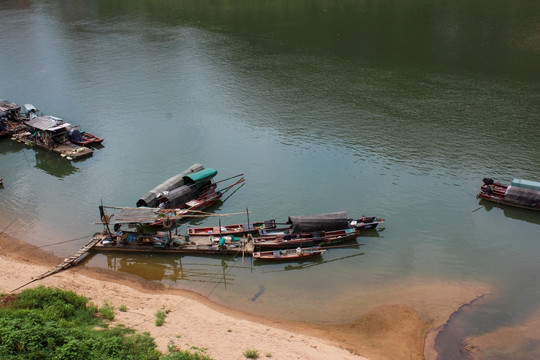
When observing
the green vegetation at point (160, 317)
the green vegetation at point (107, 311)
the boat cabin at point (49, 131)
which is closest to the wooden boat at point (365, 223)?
the green vegetation at point (160, 317)

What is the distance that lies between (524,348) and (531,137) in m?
27.4

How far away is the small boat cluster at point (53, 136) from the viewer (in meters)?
45.6

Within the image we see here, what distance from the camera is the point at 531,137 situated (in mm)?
44906

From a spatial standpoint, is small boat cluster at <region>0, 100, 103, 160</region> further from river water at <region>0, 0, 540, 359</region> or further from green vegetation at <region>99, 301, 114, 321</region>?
green vegetation at <region>99, 301, 114, 321</region>

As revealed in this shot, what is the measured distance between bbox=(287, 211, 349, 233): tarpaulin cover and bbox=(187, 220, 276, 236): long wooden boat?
1747 millimetres

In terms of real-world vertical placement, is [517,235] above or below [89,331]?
below

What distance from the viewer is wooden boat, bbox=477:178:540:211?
114 feet

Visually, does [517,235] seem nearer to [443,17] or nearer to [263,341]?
[263,341]

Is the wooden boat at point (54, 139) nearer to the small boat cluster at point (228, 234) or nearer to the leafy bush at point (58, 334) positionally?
the small boat cluster at point (228, 234)

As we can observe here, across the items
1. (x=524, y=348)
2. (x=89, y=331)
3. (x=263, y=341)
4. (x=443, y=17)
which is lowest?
(x=524, y=348)

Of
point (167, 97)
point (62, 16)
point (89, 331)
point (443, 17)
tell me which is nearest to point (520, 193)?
point (89, 331)

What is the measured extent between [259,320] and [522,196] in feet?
75.2

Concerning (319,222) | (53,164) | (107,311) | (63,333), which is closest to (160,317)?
(107,311)

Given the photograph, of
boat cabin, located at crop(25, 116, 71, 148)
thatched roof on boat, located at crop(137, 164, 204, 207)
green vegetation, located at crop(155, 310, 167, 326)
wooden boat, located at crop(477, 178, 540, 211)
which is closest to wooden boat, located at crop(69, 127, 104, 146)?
boat cabin, located at crop(25, 116, 71, 148)
